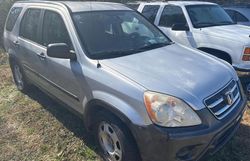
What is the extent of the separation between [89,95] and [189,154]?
134cm

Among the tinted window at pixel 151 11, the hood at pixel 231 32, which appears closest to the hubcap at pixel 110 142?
the hood at pixel 231 32

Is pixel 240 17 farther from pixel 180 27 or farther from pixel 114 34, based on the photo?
pixel 114 34

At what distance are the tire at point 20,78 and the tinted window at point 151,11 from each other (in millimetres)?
3537

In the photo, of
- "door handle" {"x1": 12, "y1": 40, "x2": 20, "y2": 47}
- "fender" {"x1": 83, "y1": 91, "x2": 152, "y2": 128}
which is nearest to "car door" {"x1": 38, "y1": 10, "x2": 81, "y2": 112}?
"fender" {"x1": 83, "y1": 91, "x2": 152, "y2": 128}

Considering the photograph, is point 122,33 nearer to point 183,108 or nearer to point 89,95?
point 89,95

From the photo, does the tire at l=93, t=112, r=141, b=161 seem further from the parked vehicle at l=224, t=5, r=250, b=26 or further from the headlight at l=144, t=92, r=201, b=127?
the parked vehicle at l=224, t=5, r=250, b=26

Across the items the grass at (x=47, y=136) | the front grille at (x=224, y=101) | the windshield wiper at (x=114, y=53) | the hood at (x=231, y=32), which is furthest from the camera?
the hood at (x=231, y=32)

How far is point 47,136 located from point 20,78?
2.10 metres

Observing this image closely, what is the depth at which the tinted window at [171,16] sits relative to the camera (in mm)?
6918

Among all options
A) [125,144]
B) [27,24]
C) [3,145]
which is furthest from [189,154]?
[27,24]

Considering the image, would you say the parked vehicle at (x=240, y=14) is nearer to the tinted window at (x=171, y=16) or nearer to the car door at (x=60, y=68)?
the tinted window at (x=171, y=16)

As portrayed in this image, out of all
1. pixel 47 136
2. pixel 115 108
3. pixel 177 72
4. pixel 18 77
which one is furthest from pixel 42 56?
pixel 177 72

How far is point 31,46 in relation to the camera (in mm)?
4777

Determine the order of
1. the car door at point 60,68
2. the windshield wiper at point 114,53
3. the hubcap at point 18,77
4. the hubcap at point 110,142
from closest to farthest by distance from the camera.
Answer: the hubcap at point 110,142 → the windshield wiper at point 114,53 → the car door at point 60,68 → the hubcap at point 18,77
